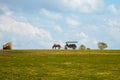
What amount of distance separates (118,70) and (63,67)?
6.93 metres

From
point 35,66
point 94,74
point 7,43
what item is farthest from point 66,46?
point 94,74

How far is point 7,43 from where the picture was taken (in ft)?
288

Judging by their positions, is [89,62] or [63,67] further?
[89,62]

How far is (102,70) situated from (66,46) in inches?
2002

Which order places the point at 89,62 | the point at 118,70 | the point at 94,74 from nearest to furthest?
the point at 94,74
the point at 118,70
the point at 89,62

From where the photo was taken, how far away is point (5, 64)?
145 feet

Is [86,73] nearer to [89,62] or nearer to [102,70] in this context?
[102,70]

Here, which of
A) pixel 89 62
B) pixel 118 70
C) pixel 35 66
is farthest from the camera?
pixel 89 62

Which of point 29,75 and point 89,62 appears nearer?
point 29,75

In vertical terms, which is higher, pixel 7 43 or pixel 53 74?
pixel 7 43

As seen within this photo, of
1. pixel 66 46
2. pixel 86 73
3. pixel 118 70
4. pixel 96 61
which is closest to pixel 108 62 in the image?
pixel 96 61

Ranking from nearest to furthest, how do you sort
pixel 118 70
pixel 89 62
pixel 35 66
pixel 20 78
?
pixel 20 78, pixel 118 70, pixel 35 66, pixel 89 62

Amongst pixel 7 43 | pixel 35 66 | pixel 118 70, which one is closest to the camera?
pixel 118 70

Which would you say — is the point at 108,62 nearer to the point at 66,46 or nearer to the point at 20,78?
the point at 20,78
